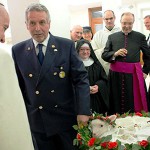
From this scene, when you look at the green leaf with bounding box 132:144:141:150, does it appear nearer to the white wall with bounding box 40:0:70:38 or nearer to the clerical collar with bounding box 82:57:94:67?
the clerical collar with bounding box 82:57:94:67

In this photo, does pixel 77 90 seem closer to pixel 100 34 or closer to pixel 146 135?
pixel 146 135

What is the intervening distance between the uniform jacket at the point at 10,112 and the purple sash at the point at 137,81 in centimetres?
241

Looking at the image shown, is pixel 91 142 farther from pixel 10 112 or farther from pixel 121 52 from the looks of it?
pixel 121 52

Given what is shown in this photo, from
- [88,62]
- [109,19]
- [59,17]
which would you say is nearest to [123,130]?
[88,62]

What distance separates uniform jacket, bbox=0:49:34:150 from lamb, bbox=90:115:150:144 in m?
0.81

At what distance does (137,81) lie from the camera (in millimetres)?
3328

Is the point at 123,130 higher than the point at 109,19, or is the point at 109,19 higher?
the point at 109,19

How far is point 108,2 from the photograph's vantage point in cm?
674

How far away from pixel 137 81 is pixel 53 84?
1.79m

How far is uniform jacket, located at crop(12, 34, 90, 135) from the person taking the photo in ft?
6.17

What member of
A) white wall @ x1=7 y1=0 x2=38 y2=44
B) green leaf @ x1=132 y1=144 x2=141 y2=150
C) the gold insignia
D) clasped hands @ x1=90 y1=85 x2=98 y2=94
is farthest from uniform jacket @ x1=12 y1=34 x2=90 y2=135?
white wall @ x1=7 y1=0 x2=38 y2=44

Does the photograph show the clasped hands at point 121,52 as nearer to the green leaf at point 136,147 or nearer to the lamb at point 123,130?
the lamb at point 123,130

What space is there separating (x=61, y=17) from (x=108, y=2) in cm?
394

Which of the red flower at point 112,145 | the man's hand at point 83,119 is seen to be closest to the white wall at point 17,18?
the man's hand at point 83,119
